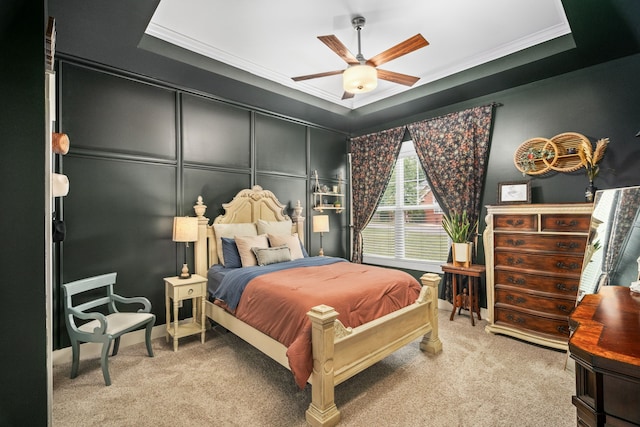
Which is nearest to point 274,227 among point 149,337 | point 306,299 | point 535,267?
point 149,337

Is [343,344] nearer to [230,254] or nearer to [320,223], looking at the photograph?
[230,254]

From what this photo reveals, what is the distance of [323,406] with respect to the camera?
1907 millimetres

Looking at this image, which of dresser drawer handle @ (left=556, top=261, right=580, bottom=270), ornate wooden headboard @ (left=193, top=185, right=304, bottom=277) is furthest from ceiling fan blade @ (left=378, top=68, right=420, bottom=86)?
dresser drawer handle @ (left=556, top=261, right=580, bottom=270)

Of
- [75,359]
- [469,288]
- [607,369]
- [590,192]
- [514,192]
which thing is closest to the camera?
[607,369]

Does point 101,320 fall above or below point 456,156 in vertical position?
below

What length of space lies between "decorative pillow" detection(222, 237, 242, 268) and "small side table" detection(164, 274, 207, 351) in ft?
1.07

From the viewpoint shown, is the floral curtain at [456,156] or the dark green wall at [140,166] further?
the floral curtain at [456,156]

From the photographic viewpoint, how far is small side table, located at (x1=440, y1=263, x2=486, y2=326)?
3650mm

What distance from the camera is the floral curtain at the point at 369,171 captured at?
494cm

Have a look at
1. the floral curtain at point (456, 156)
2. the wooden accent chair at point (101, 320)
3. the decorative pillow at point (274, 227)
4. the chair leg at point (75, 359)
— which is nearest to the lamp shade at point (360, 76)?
the floral curtain at point (456, 156)

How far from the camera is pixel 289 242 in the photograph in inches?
151

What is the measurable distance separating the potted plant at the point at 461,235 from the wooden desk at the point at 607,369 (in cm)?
282

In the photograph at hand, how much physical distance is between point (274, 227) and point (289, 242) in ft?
1.24

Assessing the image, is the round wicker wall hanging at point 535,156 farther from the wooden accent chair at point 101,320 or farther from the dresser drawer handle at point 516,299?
the wooden accent chair at point 101,320
